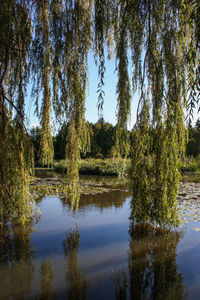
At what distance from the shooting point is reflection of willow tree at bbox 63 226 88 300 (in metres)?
2.65

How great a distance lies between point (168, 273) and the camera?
305 cm

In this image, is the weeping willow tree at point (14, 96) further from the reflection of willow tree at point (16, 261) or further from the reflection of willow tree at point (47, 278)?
the reflection of willow tree at point (47, 278)

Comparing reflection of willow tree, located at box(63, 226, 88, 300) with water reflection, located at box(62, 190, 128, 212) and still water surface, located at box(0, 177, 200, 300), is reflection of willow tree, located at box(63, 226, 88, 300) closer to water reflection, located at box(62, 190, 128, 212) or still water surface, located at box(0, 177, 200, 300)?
still water surface, located at box(0, 177, 200, 300)

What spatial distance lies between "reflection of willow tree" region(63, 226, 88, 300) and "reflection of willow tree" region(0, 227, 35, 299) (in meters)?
0.45

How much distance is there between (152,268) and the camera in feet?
10.4

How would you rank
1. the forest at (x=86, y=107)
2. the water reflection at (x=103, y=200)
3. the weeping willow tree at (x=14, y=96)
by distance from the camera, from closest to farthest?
1. the weeping willow tree at (x=14, y=96)
2. the forest at (x=86, y=107)
3. the water reflection at (x=103, y=200)

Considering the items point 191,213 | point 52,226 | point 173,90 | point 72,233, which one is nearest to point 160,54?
point 173,90

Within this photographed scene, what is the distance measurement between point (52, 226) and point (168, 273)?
2.35 metres

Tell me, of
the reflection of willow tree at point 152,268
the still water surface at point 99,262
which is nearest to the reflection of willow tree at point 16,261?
the still water surface at point 99,262

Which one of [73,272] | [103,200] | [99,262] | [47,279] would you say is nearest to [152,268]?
[99,262]

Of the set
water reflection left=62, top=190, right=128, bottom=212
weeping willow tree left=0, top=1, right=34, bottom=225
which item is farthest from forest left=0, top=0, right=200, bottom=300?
water reflection left=62, top=190, right=128, bottom=212

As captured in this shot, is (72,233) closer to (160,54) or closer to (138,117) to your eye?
(138,117)

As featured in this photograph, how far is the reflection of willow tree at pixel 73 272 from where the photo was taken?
265 centimetres

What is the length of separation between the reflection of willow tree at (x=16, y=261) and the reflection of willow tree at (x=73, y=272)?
45 cm
